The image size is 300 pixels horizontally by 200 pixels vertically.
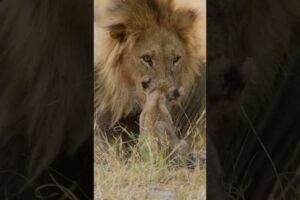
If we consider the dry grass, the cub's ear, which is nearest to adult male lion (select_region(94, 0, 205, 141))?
the cub's ear

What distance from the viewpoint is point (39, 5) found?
141 centimetres

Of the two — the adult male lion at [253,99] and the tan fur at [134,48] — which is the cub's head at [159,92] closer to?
the tan fur at [134,48]

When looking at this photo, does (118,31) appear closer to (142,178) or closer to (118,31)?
(118,31)

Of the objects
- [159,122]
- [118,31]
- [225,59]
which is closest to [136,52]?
[118,31]

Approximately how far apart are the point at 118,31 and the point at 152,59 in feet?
0.64

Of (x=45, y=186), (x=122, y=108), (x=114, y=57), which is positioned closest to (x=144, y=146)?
(x=122, y=108)

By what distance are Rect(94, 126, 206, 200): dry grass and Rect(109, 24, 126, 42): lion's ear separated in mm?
487

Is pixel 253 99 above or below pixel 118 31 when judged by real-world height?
below

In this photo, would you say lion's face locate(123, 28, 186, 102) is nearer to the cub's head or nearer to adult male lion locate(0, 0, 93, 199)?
the cub's head

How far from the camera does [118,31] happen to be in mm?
2531

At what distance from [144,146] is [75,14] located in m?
1.14

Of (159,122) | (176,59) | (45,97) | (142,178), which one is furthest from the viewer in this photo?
(176,59)

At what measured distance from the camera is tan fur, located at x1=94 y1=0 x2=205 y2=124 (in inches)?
99.4

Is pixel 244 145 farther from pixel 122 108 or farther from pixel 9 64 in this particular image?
pixel 122 108
